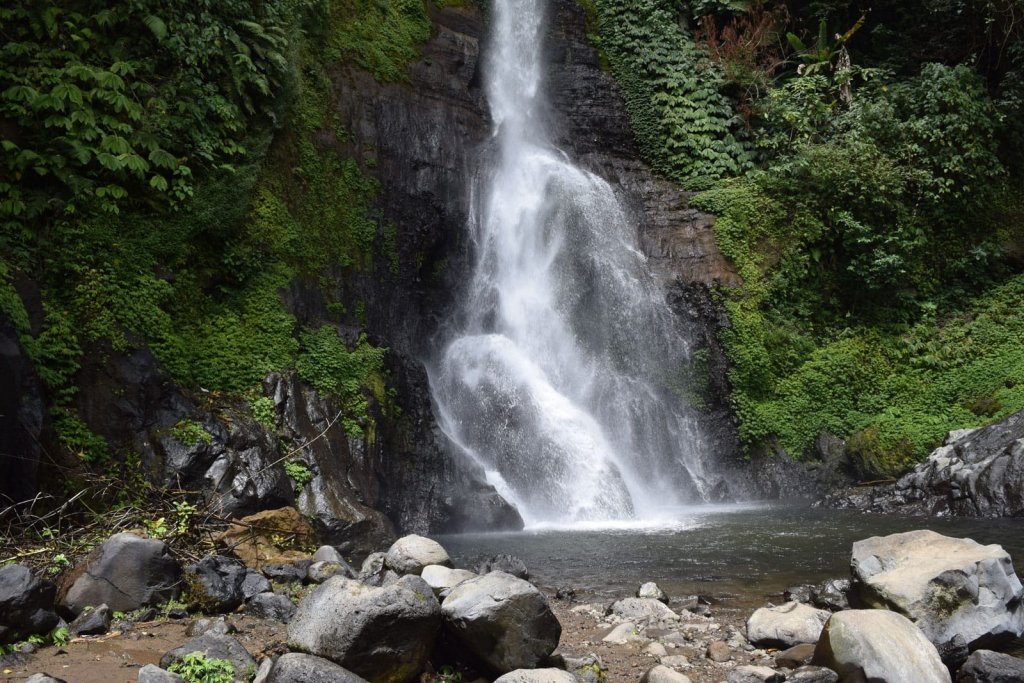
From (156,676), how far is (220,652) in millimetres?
571

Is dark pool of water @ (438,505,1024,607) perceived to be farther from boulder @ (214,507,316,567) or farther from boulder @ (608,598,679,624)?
boulder @ (214,507,316,567)

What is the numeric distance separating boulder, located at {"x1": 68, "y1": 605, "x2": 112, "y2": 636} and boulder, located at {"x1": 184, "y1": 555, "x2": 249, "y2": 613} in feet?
2.23

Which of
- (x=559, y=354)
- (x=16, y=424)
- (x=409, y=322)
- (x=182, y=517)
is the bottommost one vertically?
(x=182, y=517)

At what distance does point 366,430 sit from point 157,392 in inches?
124

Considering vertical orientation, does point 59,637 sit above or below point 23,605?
below

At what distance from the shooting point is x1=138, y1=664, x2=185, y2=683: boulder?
4.30 meters

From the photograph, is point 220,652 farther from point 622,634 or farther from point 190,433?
point 190,433

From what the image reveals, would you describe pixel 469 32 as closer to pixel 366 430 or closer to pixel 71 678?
pixel 366 430

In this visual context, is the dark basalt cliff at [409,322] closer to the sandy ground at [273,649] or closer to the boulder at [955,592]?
the sandy ground at [273,649]

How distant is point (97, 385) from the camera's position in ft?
29.6

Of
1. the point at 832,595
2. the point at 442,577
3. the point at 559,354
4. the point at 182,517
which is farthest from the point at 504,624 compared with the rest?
the point at 559,354

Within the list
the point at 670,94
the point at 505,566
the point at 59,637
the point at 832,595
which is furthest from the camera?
the point at 670,94

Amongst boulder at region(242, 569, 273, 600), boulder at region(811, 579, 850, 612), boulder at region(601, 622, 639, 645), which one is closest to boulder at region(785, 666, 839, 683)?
boulder at region(601, 622, 639, 645)

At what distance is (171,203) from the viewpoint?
423 inches
